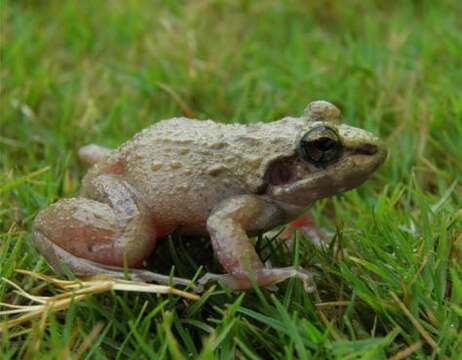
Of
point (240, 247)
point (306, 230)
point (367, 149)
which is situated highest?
point (367, 149)

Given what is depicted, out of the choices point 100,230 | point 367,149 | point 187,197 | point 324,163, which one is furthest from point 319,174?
point 100,230

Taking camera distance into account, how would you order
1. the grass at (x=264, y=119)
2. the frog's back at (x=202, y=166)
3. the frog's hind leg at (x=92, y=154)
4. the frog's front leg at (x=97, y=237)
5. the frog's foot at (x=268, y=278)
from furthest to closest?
the frog's hind leg at (x=92, y=154)
the frog's back at (x=202, y=166)
the frog's front leg at (x=97, y=237)
the frog's foot at (x=268, y=278)
the grass at (x=264, y=119)

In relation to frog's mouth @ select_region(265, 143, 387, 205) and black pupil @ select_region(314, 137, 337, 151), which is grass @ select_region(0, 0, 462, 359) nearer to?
frog's mouth @ select_region(265, 143, 387, 205)

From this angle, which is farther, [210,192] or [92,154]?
[92,154]

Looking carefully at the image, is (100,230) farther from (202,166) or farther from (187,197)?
(202,166)

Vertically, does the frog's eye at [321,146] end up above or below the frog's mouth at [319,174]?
above

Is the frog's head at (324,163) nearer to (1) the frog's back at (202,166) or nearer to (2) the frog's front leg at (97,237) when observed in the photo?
(1) the frog's back at (202,166)

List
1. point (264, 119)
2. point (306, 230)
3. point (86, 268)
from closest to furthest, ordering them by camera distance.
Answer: point (86, 268), point (306, 230), point (264, 119)

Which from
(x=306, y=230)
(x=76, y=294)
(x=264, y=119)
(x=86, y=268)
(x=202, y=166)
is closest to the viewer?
(x=76, y=294)

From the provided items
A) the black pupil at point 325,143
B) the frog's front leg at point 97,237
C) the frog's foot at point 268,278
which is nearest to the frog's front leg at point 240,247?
the frog's foot at point 268,278
